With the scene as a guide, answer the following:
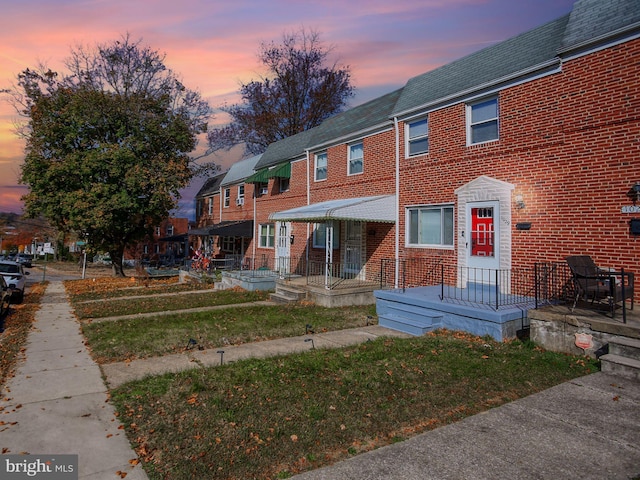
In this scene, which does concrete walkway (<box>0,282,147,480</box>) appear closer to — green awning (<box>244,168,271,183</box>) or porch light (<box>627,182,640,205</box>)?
porch light (<box>627,182,640,205</box>)

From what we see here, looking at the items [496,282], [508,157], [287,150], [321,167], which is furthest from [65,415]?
[287,150]

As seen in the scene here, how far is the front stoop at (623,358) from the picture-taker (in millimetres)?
5738

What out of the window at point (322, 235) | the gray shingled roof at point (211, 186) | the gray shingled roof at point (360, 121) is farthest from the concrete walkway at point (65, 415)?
the gray shingled roof at point (211, 186)

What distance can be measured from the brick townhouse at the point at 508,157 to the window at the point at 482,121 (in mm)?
31

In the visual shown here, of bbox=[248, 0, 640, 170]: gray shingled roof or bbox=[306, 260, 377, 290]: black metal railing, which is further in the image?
bbox=[306, 260, 377, 290]: black metal railing

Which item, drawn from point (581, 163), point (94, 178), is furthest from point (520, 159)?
point (94, 178)

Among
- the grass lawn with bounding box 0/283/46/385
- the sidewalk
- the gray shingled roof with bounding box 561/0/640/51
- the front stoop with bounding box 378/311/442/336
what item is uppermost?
the gray shingled roof with bounding box 561/0/640/51

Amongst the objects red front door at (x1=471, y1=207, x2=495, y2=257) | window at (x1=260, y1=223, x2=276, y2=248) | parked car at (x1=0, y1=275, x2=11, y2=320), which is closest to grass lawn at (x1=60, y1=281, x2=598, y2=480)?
red front door at (x1=471, y1=207, x2=495, y2=257)

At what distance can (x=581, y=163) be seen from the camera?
28.1 ft

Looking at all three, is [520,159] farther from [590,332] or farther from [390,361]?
[390,361]

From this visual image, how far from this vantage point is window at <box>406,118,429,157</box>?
12377 millimetres

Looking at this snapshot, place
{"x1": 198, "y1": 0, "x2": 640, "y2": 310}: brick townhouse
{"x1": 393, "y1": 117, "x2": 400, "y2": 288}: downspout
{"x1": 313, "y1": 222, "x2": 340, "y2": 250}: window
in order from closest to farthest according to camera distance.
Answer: {"x1": 198, "y1": 0, "x2": 640, "y2": 310}: brick townhouse
{"x1": 393, "y1": 117, "x2": 400, "y2": 288}: downspout
{"x1": 313, "y1": 222, "x2": 340, "y2": 250}: window

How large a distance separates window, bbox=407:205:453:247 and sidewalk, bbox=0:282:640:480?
19.9 feet

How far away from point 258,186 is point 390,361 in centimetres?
1785
